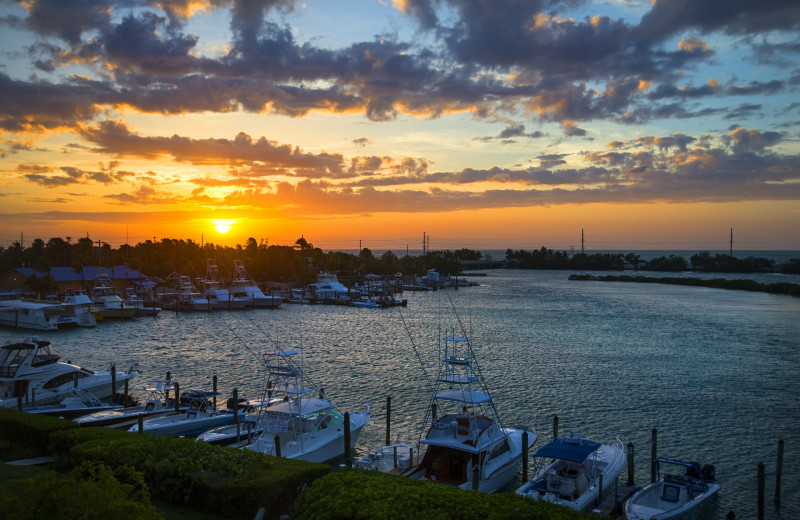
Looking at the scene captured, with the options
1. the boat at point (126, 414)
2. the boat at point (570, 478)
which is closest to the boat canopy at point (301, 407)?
the boat at point (126, 414)

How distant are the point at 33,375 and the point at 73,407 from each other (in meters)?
4.32

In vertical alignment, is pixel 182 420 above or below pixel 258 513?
below

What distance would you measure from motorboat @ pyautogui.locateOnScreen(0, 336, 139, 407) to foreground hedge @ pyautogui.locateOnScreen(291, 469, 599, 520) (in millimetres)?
24435

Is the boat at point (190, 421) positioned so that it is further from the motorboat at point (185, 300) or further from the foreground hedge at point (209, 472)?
the motorboat at point (185, 300)

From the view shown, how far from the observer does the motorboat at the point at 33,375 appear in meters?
29.7

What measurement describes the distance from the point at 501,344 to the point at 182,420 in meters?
36.9

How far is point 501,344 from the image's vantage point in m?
56.8

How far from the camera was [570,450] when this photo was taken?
18844 millimetres

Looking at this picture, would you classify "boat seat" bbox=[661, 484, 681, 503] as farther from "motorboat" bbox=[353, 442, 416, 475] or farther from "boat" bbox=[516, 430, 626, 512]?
"motorboat" bbox=[353, 442, 416, 475]

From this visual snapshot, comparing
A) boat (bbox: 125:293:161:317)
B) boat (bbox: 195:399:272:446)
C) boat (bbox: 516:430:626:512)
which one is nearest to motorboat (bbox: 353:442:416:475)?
boat (bbox: 516:430:626:512)

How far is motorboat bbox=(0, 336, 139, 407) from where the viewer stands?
97.6 ft

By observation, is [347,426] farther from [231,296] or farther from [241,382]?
[231,296]

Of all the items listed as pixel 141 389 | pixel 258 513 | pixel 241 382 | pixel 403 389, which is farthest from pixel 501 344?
pixel 258 513

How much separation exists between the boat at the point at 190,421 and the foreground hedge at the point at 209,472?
31.9ft
